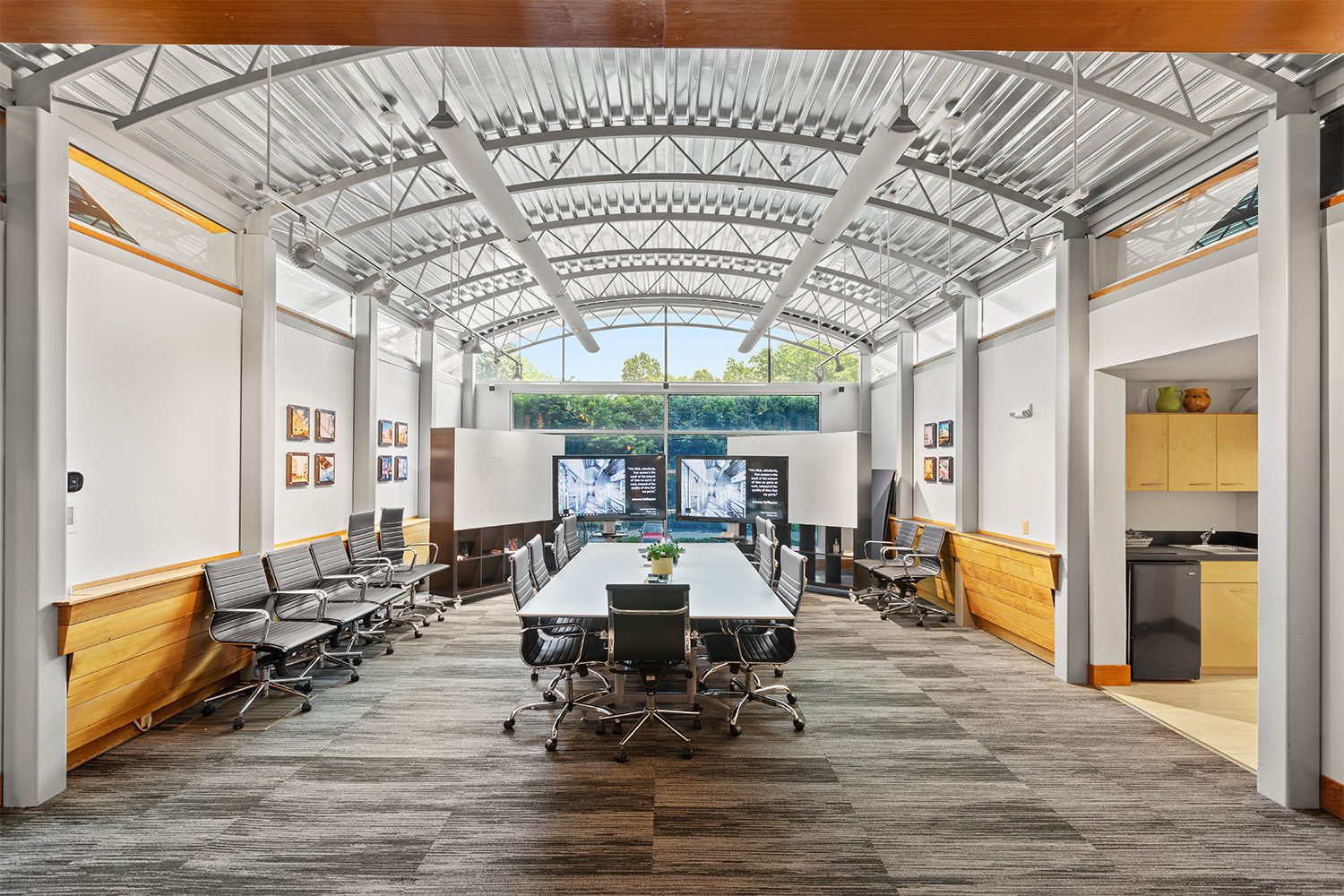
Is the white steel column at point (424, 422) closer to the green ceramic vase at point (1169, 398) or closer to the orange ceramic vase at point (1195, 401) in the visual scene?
the green ceramic vase at point (1169, 398)

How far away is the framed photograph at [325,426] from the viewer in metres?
6.83

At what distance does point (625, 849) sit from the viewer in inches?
113

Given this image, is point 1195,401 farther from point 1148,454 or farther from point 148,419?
point 148,419

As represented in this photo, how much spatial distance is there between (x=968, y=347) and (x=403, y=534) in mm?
7618

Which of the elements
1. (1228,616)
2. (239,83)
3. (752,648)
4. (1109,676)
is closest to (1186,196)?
(1228,616)

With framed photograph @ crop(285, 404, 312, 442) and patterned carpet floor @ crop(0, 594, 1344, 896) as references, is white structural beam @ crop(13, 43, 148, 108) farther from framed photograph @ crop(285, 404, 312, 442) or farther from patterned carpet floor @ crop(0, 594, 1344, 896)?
patterned carpet floor @ crop(0, 594, 1344, 896)

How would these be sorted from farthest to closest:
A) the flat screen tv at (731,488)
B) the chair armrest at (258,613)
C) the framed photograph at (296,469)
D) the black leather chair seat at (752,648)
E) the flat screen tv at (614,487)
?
the flat screen tv at (614,487)
the flat screen tv at (731,488)
the framed photograph at (296,469)
the chair armrest at (258,613)
the black leather chair seat at (752,648)

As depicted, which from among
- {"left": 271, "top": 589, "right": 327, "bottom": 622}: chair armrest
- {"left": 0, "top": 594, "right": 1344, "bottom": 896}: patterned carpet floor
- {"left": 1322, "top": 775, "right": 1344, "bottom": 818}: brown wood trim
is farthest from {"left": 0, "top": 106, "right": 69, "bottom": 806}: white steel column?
{"left": 1322, "top": 775, "right": 1344, "bottom": 818}: brown wood trim

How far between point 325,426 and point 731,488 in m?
5.76

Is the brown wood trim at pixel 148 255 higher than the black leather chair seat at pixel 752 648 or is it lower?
higher

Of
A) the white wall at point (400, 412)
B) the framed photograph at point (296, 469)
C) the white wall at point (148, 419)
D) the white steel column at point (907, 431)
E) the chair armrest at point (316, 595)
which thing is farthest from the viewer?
the white steel column at point (907, 431)

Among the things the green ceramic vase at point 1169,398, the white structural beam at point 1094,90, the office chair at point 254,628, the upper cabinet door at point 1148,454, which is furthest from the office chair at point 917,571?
the office chair at point 254,628

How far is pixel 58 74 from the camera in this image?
3.35 metres

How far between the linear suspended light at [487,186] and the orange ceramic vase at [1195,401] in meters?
6.48
